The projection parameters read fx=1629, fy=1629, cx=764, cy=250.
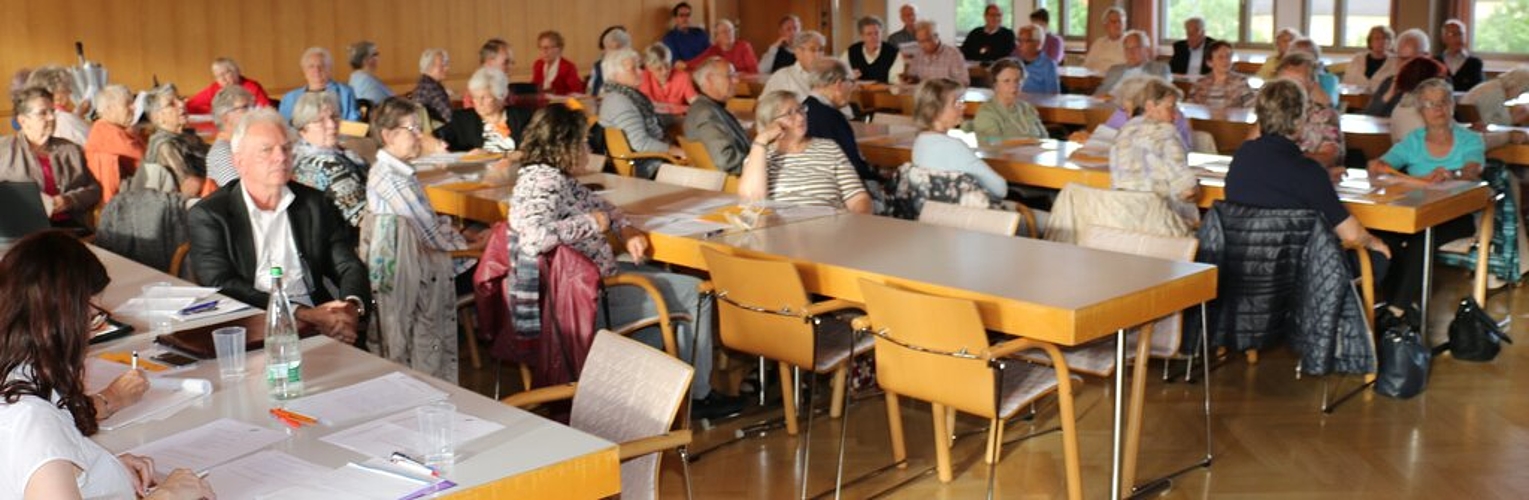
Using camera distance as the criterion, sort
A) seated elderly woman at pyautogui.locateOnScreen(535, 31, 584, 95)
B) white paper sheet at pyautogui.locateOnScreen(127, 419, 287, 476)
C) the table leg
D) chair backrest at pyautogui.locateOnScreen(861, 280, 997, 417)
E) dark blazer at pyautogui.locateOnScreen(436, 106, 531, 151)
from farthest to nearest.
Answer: seated elderly woman at pyautogui.locateOnScreen(535, 31, 584, 95) → dark blazer at pyautogui.locateOnScreen(436, 106, 531, 151) → the table leg → chair backrest at pyautogui.locateOnScreen(861, 280, 997, 417) → white paper sheet at pyautogui.locateOnScreen(127, 419, 287, 476)

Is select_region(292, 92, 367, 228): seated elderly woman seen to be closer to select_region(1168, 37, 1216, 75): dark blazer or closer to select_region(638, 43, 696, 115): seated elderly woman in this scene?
select_region(638, 43, 696, 115): seated elderly woman

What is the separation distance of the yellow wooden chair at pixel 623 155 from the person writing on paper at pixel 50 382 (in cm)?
576

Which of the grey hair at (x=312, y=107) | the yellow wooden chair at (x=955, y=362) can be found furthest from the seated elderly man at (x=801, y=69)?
the yellow wooden chair at (x=955, y=362)

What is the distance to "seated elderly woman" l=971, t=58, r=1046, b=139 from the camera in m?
8.68

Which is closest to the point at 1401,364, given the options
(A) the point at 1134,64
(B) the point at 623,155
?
(B) the point at 623,155

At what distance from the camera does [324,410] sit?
10.9ft

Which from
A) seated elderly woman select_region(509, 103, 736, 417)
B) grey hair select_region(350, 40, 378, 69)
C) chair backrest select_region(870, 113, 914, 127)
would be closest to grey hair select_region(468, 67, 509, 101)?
chair backrest select_region(870, 113, 914, 127)

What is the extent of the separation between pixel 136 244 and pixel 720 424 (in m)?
2.13

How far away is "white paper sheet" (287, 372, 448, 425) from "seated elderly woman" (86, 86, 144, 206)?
4.56 metres

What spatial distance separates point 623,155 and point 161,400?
512 cm

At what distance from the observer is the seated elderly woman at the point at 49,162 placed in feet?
23.9

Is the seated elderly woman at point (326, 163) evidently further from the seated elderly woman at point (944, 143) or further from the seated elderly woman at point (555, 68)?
the seated elderly woman at point (555, 68)

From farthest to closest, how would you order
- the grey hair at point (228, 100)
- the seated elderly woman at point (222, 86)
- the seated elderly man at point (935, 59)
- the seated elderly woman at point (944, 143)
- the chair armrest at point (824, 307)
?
the seated elderly man at point (935, 59)
the seated elderly woman at point (222, 86)
the grey hair at point (228, 100)
the seated elderly woman at point (944, 143)
the chair armrest at point (824, 307)

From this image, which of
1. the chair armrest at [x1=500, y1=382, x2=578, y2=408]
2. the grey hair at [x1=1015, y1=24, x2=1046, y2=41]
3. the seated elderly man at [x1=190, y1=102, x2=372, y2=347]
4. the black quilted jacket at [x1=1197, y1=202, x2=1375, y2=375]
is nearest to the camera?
the chair armrest at [x1=500, y1=382, x2=578, y2=408]
